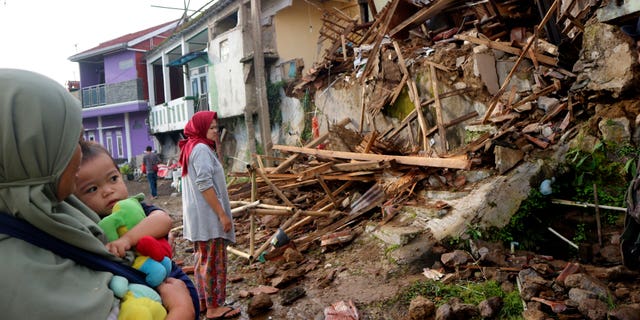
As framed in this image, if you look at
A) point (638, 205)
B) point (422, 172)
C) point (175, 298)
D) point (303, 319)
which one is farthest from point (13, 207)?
point (422, 172)

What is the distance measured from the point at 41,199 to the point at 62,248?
6.4 inches

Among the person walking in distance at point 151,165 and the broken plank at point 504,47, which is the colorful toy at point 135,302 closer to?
the broken plank at point 504,47

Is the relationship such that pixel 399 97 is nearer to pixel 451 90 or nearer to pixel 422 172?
pixel 451 90

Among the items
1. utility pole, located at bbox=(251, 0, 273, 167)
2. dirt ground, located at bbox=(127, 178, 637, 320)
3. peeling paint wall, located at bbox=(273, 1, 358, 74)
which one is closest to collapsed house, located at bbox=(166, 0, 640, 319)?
dirt ground, located at bbox=(127, 178, 637, 320)

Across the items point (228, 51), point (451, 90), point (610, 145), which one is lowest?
point (610, 145)

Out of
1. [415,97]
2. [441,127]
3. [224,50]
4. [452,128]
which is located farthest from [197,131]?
[224,50]

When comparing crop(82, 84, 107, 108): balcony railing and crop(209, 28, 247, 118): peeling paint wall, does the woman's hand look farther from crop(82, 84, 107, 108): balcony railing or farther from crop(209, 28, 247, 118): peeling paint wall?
crop(82, 84, 107, 108): balcony railing

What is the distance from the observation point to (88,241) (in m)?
1.32

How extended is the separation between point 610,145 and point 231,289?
4.86 meters

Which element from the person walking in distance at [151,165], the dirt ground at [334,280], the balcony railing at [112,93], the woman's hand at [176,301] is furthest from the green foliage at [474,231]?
the balcony railing at [112,93]

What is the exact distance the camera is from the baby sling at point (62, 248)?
46.6 inches

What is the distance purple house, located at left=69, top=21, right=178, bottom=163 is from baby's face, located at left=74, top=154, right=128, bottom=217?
2464 cm

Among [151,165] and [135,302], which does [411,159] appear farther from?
[151,165]

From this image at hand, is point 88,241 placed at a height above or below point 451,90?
below
